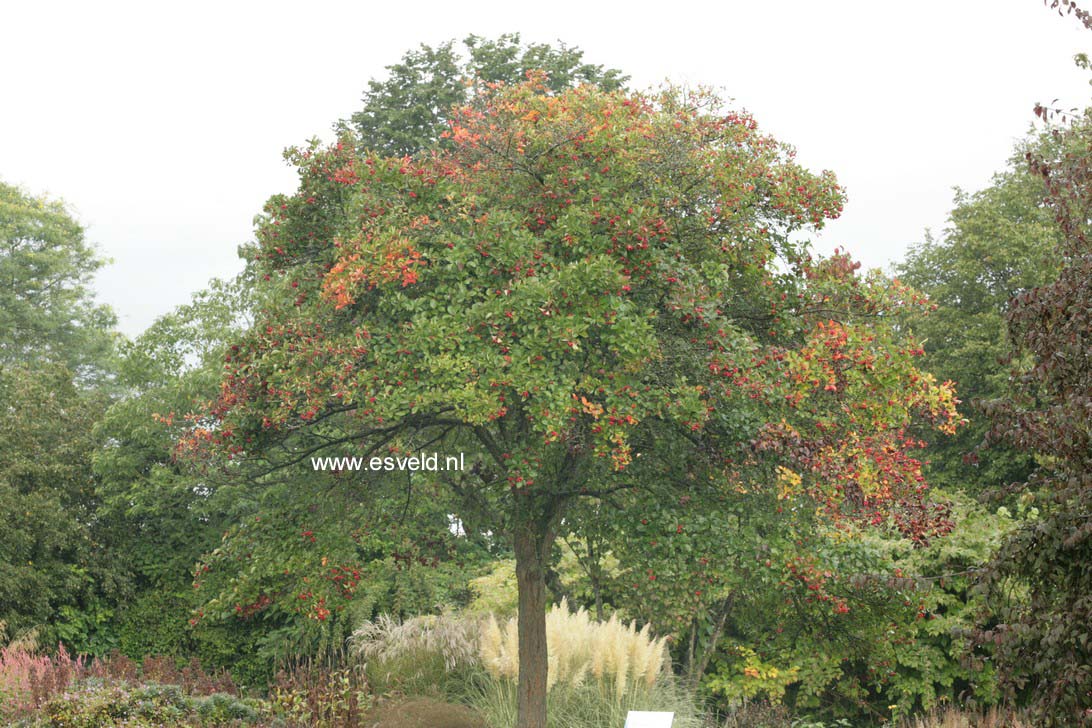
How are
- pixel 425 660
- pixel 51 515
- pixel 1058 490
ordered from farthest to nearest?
pixel 51 515 < pixel 425 660 < pixel 1058 490

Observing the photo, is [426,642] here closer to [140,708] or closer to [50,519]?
[140,708]

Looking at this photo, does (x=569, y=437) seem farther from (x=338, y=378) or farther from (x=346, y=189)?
(x=346, y=189)

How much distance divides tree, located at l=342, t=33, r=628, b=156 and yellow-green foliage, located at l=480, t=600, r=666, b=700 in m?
11.3

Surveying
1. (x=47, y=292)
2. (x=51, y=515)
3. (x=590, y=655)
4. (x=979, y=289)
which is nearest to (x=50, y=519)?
(x=51, y=515)

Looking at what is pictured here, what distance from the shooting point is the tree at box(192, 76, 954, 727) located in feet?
23.8

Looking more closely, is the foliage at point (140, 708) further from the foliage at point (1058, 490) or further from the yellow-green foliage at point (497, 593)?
the foliage at point (1058, 490)

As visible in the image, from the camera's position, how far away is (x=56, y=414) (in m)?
16.7

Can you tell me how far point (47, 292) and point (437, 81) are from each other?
14647mm

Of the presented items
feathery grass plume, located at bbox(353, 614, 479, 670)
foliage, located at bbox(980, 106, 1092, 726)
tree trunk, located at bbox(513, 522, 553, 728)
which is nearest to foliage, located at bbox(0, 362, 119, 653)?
feathery grass plume, located at bbox(353, 614, 479, 670)

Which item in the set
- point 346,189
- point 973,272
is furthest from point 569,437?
point 973,272

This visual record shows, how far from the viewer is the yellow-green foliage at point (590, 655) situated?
9719mm

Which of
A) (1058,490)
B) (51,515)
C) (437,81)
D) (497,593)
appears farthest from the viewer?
(437,81)

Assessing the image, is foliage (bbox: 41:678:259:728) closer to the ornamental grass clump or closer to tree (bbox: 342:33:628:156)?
the ornamental grass clump

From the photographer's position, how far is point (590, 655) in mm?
9984
